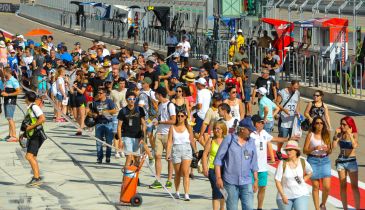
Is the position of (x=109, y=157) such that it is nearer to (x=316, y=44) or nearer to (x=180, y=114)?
(x=180, y=114)

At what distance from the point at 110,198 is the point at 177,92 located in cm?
238

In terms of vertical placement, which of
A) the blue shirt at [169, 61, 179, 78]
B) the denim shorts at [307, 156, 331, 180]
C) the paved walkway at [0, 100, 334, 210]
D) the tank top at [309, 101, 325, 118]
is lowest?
the paved walkway at [0, 100, 334, 210]

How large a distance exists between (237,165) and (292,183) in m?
0.70

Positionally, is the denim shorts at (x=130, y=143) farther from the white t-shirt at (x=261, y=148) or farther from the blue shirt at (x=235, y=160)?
the blue shirt at (x=235, y=160)

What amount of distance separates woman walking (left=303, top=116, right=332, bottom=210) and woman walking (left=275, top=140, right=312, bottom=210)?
5.05 ft

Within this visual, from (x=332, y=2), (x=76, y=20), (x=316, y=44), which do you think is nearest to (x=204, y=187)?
(x=316, y=44)

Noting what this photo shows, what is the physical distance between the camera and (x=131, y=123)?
1845cm

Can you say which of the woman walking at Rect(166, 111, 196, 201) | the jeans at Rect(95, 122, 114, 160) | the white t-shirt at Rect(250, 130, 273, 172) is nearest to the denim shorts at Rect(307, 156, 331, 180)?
the white t-shirt at Rect(250, 130, 273, 172)

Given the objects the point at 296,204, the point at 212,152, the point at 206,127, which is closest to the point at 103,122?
the point at 206,127

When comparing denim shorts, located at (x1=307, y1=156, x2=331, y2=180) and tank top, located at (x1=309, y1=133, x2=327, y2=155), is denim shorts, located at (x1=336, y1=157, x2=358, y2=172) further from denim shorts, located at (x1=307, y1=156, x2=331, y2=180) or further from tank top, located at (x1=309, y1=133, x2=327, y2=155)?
tank top, located at (x1=309, y1=133, x2=327, y2=155)

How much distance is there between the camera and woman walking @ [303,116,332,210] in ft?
51.2

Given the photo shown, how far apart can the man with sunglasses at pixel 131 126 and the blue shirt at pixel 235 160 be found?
14.7ft

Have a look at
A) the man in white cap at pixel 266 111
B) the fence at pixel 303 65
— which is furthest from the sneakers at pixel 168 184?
the fence at pixel 303 65

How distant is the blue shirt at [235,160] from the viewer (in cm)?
1398
